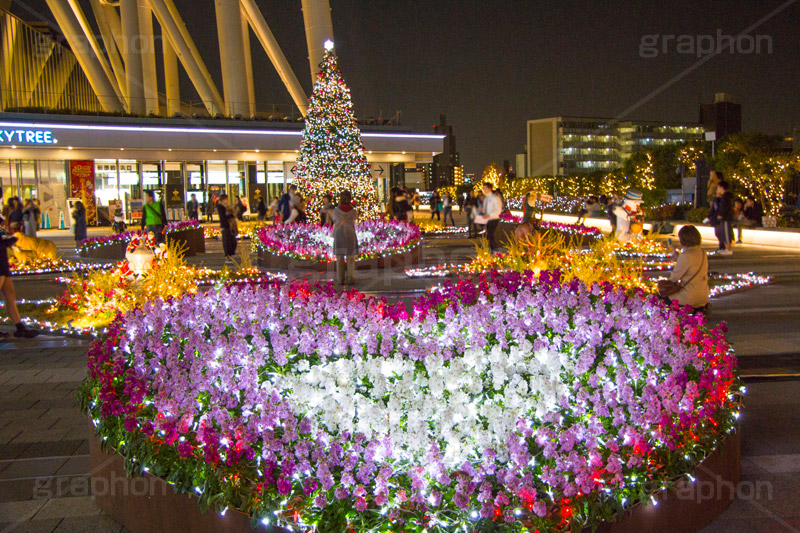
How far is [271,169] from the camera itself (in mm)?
43750

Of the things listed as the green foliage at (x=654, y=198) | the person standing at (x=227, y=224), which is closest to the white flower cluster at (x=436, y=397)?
the person standing at (x=227, y=224)

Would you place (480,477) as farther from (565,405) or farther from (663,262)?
(663,262)

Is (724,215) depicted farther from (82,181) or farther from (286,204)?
(82,181)

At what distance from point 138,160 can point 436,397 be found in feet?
129

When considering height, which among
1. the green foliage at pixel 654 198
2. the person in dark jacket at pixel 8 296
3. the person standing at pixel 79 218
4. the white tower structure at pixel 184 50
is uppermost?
the white tower structure at pixel 184 50

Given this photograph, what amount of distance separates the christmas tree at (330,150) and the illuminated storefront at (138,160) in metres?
16.0

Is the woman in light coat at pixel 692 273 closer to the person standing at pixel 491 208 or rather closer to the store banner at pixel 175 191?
the person standing at pixel 491 208

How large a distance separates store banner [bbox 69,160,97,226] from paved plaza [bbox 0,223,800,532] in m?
30.6

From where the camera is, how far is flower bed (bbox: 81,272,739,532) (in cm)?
348

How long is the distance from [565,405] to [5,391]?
6.07 meters

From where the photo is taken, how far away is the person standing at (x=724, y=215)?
58.6 feet

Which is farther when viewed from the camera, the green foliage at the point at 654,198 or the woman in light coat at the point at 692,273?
the green foliage at the point at 654,198

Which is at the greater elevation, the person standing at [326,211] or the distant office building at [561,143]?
the distant office building at [561,143]

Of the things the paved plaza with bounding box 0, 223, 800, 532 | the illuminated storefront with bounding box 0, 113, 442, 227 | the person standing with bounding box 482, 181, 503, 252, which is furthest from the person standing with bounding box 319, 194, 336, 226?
the illuminated storefront with bounding box 0, 113, 442, 227
